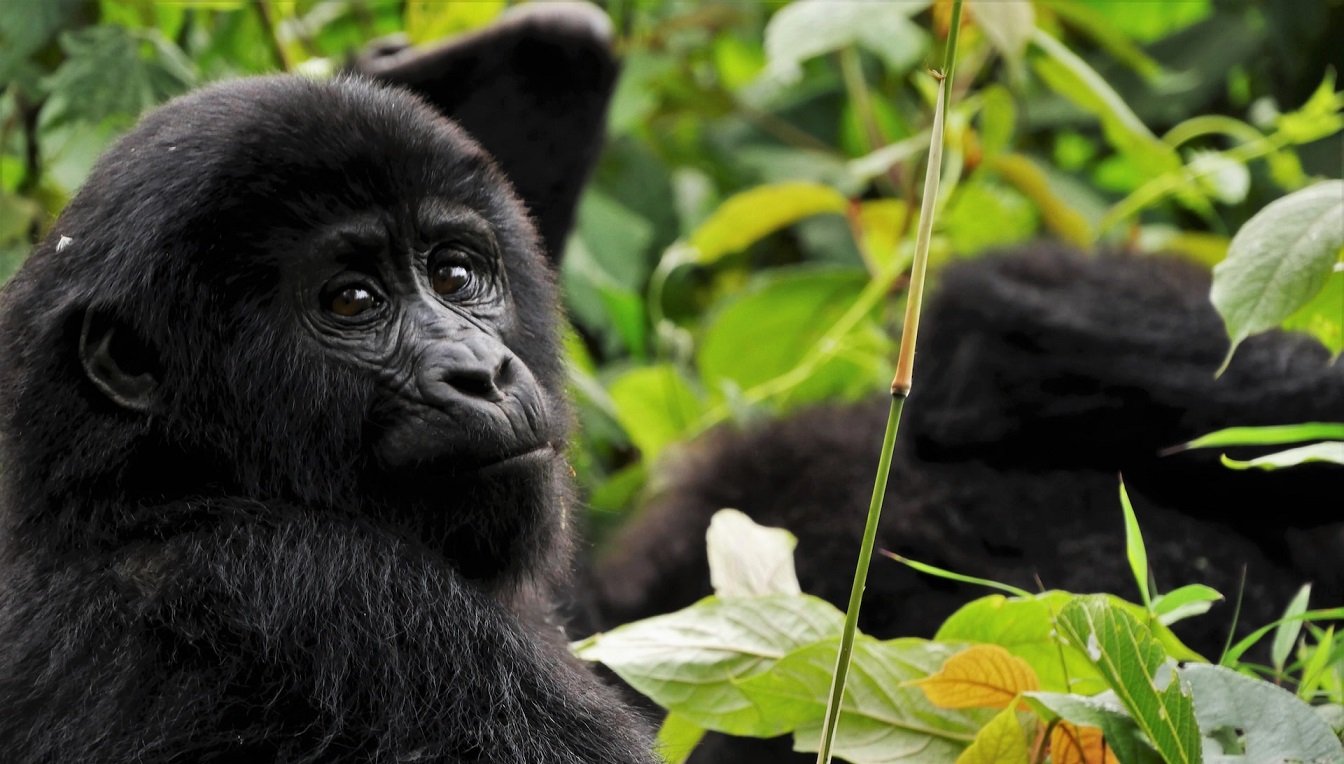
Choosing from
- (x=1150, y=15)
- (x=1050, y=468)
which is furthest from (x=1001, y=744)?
(x=1150, y=15)

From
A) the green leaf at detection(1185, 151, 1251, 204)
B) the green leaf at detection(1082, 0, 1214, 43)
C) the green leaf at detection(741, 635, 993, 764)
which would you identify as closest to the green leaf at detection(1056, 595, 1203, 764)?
the green leaf at detection(741, 635, 993, 764)

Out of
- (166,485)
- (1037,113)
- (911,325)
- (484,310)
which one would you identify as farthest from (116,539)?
(1037,113)

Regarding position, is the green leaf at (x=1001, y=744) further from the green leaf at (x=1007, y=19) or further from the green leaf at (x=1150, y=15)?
the green leaf at (x=1150, y=15)

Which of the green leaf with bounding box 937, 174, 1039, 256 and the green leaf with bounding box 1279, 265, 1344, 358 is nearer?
the green leaf with bounding box 1279, 265, 1344, 358

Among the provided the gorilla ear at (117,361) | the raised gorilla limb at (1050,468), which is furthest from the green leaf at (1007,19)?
the gorilla ear at (117,361)

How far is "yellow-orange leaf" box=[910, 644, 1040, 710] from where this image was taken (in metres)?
1.62

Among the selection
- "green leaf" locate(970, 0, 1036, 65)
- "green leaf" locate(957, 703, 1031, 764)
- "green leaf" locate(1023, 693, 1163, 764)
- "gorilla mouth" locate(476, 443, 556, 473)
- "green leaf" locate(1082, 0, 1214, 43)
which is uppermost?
"green leaf" locate(970, 0, 1036, 65)

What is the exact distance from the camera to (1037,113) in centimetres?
427

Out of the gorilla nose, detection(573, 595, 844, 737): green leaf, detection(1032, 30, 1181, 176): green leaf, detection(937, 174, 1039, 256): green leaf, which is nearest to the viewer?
detection(573, 595, 844, 737): green leaf

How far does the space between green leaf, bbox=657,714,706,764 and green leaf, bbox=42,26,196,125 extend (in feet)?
4.98

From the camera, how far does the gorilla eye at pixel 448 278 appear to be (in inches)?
80.0

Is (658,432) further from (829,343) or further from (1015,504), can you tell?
(1015,504)

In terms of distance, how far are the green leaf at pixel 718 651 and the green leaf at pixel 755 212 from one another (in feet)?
5.21

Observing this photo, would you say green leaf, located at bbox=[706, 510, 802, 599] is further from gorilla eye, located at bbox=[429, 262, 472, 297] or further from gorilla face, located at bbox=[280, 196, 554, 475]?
gorilla eye, located at bbox=[429, 262, 472, 297]
